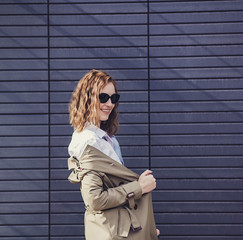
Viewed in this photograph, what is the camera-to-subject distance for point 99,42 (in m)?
3.71

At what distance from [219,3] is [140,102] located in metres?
1.52

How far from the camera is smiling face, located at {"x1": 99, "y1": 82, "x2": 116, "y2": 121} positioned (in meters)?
2.28

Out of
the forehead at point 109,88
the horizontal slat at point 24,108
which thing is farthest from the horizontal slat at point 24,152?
the forehead at point 109,88

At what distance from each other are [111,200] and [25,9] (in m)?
2.76

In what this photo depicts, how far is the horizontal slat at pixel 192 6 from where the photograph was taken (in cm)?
367

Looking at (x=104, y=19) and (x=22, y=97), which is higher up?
(x=104, y=19)

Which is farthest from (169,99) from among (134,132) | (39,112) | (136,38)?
(39,112)

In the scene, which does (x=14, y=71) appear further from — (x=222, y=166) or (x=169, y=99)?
(x=222, y=166)

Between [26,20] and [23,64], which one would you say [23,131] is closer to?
[23,64]

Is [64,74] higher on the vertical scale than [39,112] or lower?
higher

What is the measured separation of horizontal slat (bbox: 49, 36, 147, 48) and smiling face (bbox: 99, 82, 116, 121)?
1538 mm

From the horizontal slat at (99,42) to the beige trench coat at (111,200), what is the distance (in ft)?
6.27

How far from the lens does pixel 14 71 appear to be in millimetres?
3740

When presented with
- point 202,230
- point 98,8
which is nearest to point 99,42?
point 98,8
